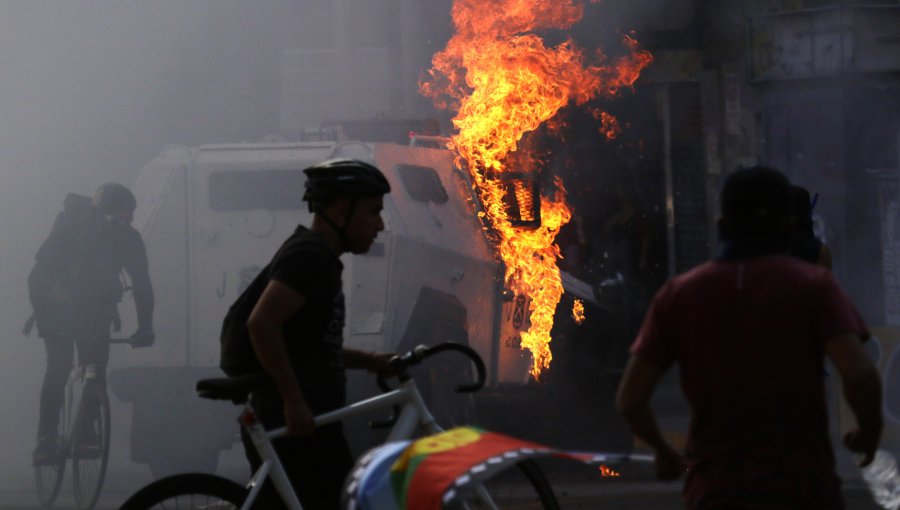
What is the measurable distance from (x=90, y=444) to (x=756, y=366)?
229 inches

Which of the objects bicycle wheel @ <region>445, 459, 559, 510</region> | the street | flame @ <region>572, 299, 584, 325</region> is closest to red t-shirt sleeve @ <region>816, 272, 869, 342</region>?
bicycle wheel @ <region>445, 459, 559, 510</region>

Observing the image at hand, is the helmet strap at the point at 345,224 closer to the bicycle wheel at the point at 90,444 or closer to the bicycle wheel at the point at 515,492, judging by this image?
the bicycle wheel at the point at 515,492

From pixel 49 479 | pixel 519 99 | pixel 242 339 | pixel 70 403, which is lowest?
pixel 49 479

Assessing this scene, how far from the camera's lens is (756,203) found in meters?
3.28

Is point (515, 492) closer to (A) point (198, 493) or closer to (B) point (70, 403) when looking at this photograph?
(A) point (198, 493)

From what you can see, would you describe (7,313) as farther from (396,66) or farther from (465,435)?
(465,435)

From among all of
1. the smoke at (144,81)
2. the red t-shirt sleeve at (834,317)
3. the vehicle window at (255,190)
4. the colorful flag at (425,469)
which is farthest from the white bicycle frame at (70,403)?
the red t-shirt sleeve at (834,317)

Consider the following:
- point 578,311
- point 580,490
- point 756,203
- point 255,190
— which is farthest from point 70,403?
point 756,203

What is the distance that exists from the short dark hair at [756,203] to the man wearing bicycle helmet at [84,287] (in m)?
5.77

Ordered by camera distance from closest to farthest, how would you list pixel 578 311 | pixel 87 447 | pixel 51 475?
1. pixel 87 447
2. pixel 51 475
3. pixel 578 311

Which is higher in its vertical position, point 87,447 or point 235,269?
point 235,269

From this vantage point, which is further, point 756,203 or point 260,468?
point 260,468

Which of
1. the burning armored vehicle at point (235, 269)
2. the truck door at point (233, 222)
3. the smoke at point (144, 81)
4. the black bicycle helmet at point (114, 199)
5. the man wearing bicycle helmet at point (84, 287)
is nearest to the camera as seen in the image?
the man wearing bicycle helmet at point (84, 287)

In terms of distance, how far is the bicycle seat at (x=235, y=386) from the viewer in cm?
427
